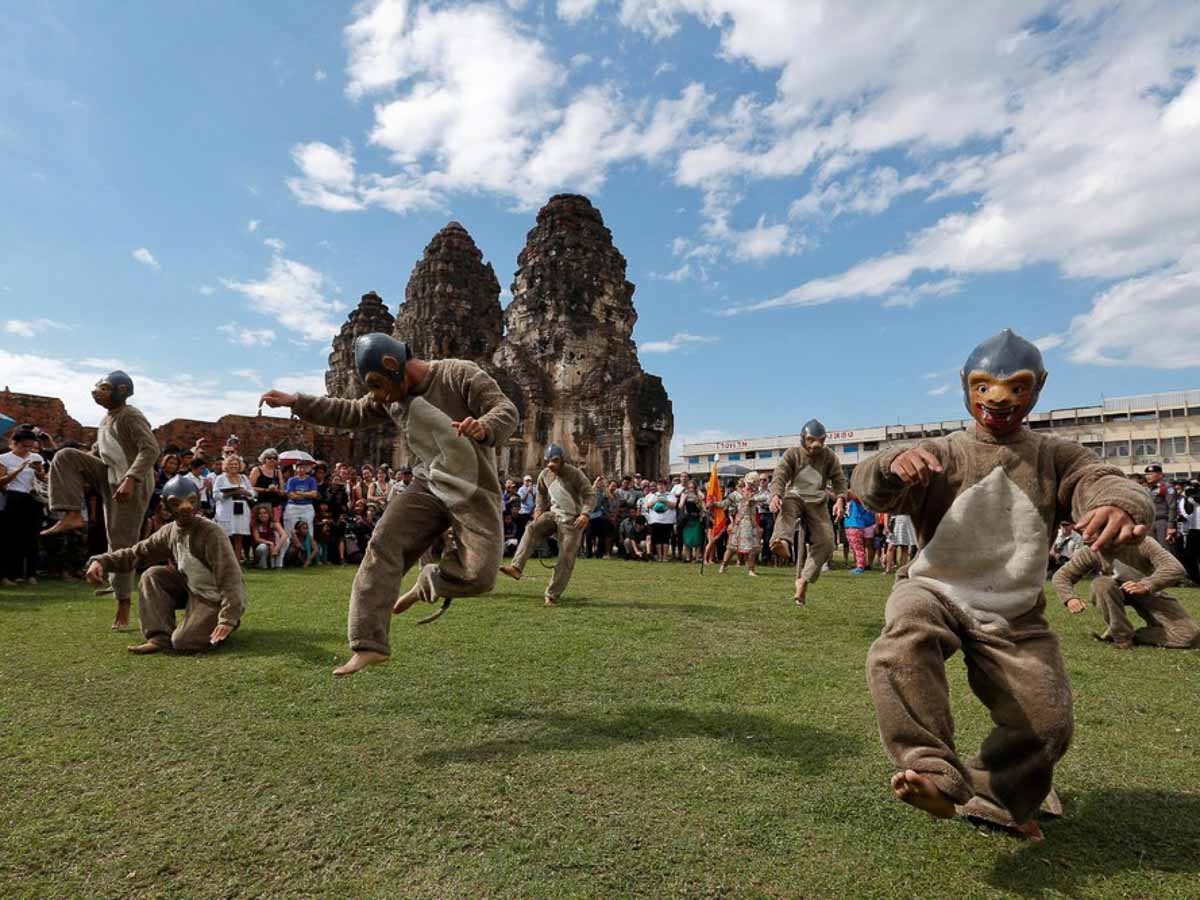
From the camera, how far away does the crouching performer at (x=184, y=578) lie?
5.82 m

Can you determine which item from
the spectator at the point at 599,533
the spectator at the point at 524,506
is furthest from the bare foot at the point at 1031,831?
the spectator at the point at 599,533

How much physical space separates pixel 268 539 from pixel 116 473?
21.3 ft

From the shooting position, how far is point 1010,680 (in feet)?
8.84

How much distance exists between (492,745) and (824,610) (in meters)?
5.77

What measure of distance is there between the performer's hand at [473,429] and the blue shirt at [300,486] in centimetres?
1080

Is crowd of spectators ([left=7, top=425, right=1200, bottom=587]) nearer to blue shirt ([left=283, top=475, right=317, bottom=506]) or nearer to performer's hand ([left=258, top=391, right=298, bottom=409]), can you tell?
blue shirt ([left=283, top=475, right=317, bottom=506])

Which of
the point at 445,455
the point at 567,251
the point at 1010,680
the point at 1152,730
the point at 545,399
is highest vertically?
the point at 567,251

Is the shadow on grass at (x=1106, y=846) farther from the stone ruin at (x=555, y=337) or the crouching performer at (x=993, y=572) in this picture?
the stone ruin at (x=555, y=337)

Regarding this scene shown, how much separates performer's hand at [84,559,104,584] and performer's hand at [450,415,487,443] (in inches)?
143

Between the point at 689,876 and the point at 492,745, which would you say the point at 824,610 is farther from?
the point at 689,876

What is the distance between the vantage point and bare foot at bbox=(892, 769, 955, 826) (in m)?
2.27

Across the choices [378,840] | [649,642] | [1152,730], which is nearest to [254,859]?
[378,840]

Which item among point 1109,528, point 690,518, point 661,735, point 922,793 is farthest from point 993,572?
point 690,518

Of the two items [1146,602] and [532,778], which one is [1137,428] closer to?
[1146,602]
